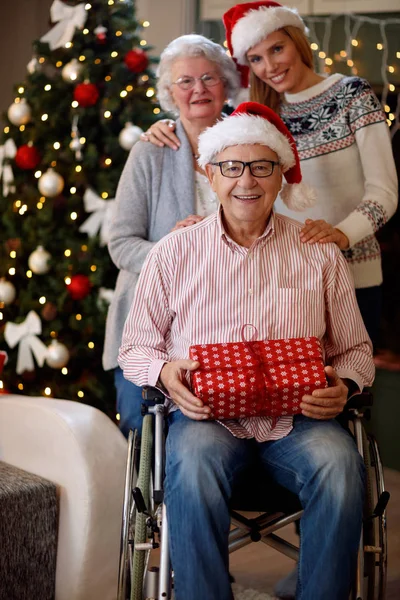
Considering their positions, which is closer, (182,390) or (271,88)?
(182,390)

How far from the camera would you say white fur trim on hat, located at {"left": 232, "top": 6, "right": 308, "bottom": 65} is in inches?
96.5

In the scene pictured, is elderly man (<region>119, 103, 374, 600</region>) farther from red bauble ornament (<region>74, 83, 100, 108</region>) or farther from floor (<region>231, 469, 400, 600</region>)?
red bauble ornament (<region>74, 83, 100, 108</region>)

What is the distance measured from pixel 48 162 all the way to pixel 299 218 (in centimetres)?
140

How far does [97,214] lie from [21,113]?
563 mm

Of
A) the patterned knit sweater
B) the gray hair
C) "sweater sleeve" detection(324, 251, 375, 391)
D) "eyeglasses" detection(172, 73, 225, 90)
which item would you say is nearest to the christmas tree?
the gray hair

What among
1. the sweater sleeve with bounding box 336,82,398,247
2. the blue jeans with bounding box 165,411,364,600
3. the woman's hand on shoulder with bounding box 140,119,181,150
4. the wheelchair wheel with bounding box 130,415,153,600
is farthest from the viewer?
the woman's hand on shoulder with bounding box 140,119,181,150

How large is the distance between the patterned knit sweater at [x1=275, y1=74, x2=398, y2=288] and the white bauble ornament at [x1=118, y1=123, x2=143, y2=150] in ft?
3.17

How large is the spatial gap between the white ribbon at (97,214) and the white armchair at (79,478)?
1.15 meters

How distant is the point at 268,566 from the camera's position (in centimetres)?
286

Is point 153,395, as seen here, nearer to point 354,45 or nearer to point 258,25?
point 258,25

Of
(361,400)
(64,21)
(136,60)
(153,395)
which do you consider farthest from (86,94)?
(361,400)

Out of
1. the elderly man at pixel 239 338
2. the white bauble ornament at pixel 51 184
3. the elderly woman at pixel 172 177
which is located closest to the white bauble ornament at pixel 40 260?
the white bauble ornament at pixel 51 184

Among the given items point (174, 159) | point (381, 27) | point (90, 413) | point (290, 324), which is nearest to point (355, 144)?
point (174, 159)

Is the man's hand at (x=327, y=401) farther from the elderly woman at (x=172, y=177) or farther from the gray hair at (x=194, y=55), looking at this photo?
the gray hair at (x=194, y=55)
